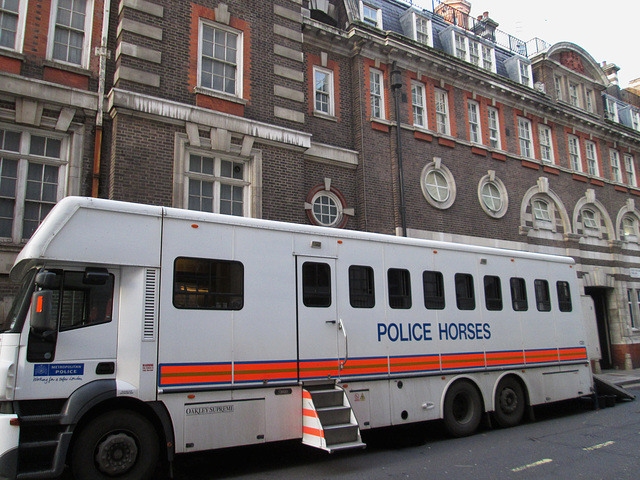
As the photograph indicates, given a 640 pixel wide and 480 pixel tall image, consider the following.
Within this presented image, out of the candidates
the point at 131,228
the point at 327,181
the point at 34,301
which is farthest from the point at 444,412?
the point at 327,181

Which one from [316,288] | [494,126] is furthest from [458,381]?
[494,126]

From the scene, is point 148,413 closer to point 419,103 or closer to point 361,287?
point 361,287

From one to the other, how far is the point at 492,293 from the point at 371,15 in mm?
12011

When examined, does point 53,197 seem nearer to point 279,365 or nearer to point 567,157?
point 279,365

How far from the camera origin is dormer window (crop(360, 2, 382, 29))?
17656mm

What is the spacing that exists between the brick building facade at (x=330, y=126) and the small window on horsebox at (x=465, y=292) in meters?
4.86

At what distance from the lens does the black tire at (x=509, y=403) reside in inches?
390

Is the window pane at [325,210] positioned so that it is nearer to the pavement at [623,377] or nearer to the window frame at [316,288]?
the window frame at [316,288]

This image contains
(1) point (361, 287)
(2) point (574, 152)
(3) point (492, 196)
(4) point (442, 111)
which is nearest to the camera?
(1) point (361, 287)

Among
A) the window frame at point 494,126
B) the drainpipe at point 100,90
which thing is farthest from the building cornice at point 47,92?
the window frame at point 494,126

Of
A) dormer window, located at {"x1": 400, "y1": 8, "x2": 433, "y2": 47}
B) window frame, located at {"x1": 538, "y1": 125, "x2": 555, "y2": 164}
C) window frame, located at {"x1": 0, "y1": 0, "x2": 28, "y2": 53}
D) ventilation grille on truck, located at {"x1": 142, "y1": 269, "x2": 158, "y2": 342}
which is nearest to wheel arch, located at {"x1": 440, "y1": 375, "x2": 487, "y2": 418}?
ventilation grille on truck, located at {"x1": 142, "y1": 269, "x2": 158, "y2": 342}

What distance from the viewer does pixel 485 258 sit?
33.5ft

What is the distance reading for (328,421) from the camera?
718cm

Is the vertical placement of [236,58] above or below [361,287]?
above
